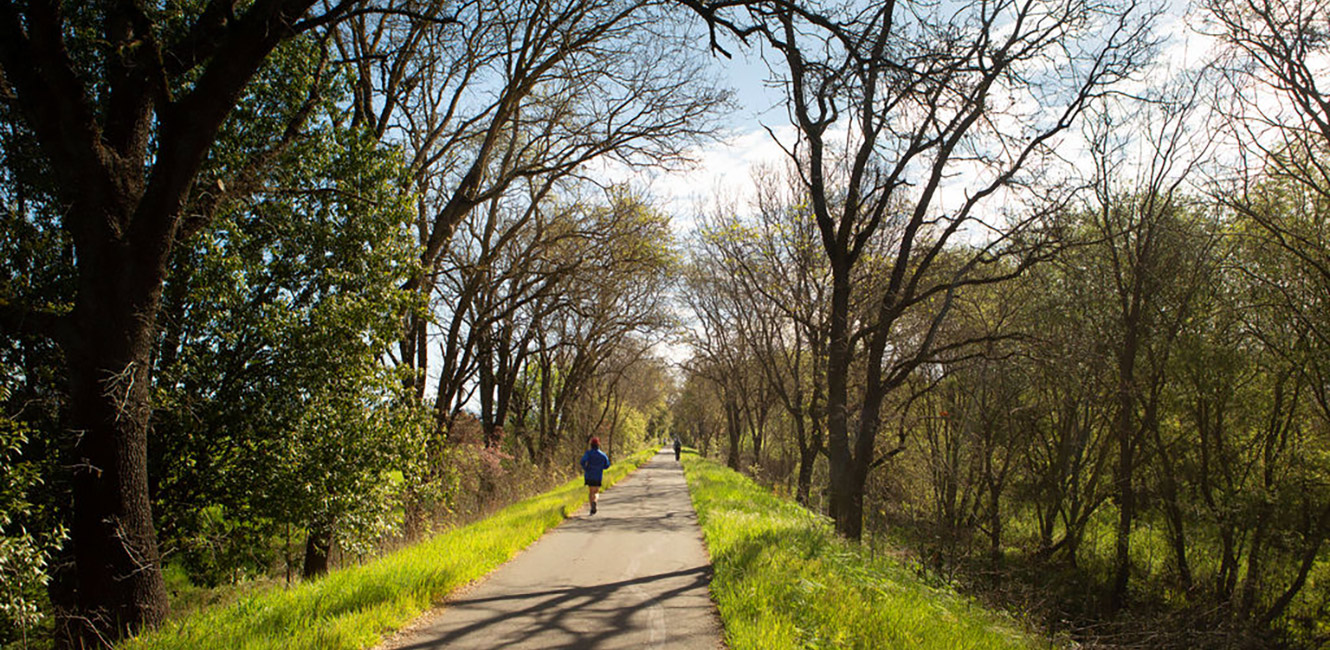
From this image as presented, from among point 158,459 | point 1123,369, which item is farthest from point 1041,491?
point 158,459

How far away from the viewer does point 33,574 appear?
18.4 ft

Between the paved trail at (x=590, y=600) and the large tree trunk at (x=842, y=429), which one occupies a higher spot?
the large tree trunk at (x=842, y=429)

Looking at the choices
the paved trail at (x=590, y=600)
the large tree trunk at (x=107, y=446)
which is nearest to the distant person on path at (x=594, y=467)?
the paved trail at (x=590, y=600)

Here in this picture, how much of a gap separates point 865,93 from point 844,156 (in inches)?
270

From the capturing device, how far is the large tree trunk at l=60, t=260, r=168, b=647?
539 centimetres

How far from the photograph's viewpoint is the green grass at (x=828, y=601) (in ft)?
17.4

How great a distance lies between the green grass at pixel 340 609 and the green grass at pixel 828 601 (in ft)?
9.21

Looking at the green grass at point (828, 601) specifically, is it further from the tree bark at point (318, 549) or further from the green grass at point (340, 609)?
the tree bark at point (318, 549)

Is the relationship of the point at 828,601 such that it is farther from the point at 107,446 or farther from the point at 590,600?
the point at 107,446

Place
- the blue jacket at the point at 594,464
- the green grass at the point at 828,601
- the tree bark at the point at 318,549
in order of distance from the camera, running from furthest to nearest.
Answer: the blue jacket at the point at 594,464
the tree bark at the point at 318,549
the green grass at the point at 828,601

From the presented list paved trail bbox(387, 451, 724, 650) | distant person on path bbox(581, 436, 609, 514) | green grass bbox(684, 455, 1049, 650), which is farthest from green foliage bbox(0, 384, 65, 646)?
distant person on path bbox(581, 436, 609, 514)

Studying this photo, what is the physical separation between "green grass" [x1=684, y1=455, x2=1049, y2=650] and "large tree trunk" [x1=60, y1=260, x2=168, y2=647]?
5.00 metres

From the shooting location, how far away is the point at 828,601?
6.14 metres

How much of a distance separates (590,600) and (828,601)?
2.37 metres
